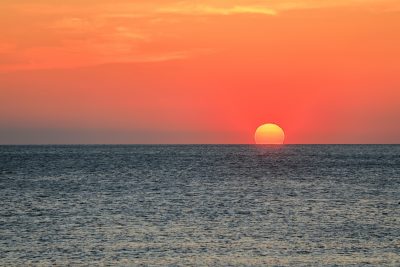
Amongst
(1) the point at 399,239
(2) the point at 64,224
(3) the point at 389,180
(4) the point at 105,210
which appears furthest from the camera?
(3) the point at 389,180

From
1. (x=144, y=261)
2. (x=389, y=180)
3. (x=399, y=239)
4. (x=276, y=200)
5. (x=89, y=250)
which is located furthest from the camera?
(x=389, y=180)

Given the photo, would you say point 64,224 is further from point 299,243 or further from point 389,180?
point 389,180

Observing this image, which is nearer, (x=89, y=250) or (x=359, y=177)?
(x=89, y=250)

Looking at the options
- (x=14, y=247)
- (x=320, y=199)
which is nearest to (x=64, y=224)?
(x=14, y=247)

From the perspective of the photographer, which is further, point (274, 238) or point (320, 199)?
point (320, 199)

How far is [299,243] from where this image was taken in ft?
146

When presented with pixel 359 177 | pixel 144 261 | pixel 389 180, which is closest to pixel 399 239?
pixel 144 261

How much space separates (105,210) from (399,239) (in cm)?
2528

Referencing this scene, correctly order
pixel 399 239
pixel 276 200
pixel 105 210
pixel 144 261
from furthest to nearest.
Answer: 1. pixel 276 200
2. pixel 105 210
3. pixel 399 239
4. pixel 144 261

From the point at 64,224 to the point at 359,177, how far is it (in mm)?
64465

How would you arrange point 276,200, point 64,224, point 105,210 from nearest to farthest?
point 64,224
point 105,210
point 276,200

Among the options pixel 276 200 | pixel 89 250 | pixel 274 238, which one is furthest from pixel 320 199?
pixel 89 250

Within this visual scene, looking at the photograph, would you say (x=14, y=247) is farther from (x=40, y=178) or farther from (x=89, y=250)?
(x=40, y=178)

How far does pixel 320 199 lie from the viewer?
7219 centimetres
